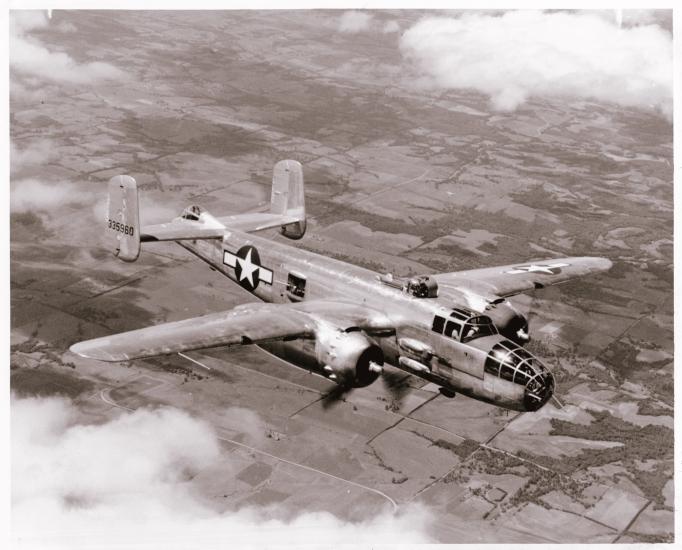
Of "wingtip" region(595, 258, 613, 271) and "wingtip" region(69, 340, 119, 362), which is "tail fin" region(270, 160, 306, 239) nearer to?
"wingtip" region(595, 258, 613, 271)

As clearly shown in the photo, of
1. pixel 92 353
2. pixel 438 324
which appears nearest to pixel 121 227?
pixel 92 353

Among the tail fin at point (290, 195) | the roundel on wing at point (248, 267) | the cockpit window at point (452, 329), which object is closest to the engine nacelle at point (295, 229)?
the tail fin at point (290, 195)

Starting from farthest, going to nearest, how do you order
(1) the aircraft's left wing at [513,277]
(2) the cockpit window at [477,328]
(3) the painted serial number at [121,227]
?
(3) the painted serial number at [121,227] < (1) the aircraft's left wing at [513,277] < (2) the cockpit window at [477,328]

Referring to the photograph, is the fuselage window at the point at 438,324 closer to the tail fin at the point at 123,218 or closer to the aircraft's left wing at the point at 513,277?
the aircraft's left wing at the point at 513,277

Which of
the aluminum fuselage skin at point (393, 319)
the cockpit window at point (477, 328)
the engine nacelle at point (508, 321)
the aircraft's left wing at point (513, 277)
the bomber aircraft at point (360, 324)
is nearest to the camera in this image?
the bomber aircraft at point (360, 324)
